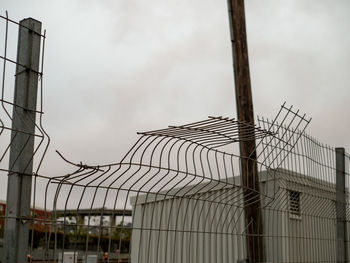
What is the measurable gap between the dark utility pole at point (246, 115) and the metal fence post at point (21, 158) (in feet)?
8.58

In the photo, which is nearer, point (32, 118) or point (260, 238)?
point (32, 118)

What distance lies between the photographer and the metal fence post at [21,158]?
2215 mm

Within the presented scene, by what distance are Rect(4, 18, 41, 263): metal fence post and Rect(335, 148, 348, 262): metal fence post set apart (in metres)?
4.48

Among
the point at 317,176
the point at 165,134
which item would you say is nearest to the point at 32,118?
the point at 165,134

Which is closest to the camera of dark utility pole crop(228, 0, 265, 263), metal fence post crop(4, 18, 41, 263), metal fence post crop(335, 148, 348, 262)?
metal fence post crop(4, 18, 41, 263)

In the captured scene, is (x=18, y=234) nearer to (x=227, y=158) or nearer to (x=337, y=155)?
(x=227, y=158)

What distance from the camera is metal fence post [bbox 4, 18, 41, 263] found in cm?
221

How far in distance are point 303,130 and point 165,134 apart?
2044 mm

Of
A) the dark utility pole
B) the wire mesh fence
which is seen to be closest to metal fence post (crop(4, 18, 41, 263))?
the wire mesh fence

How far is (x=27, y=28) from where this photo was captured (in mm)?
2432

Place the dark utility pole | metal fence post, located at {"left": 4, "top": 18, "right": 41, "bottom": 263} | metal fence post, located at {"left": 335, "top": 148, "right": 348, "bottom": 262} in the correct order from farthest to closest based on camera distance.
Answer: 1. metal fence post, located at {"left": 335, "top": 148, "right": 348, "bottom": 262}
2. the dark utility pole
3. metal fence post, located at {"left": 4, "top": 18, "right": 41, "bottom": 263}

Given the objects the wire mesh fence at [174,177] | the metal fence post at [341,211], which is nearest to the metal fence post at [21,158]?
the wire mesh fence at [174,177]

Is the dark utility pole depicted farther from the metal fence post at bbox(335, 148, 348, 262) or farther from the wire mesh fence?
the metal fence post at bbox(335, 148, 348, 262)

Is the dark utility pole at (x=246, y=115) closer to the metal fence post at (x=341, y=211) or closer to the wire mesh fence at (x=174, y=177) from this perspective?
the wire mesh fence at (x=174, y=177)
